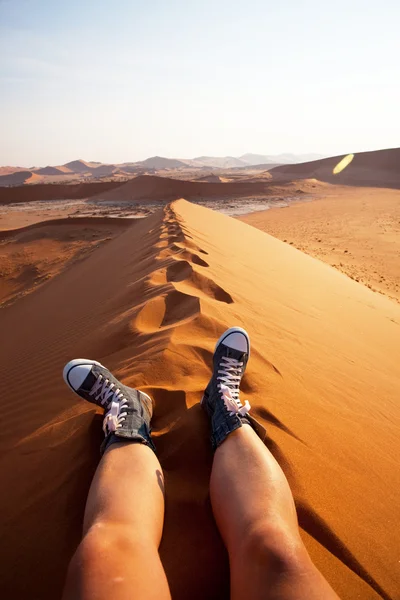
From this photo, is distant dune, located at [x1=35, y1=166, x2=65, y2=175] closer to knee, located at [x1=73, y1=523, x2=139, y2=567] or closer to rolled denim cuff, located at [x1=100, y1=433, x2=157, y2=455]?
rolled denim cuff, located at [x1=100, y1=433, x2=157, y2=455]

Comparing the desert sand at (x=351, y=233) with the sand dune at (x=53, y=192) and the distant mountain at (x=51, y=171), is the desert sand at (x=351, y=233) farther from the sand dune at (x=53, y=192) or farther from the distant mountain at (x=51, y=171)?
the distant mountain at (x=51, y=171)

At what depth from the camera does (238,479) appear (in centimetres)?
129

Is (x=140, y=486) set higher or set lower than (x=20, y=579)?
higher

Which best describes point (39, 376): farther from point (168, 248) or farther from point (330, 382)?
point (168, 248)

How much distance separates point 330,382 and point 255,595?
5.02 feet

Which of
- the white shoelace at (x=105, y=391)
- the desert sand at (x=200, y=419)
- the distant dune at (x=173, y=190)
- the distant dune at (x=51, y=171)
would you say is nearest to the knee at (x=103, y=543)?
the desert sand at (x=200, y=419)

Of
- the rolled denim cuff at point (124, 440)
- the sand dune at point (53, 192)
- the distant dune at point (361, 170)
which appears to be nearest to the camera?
the rolled denim cuff at point (124, 440)

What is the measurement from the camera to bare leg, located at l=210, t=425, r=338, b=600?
0.99 metres

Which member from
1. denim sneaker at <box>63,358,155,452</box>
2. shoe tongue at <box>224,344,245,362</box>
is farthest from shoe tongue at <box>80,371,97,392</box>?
shoe tongue at <box>224,344,245,362</box>

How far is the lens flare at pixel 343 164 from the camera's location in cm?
3734

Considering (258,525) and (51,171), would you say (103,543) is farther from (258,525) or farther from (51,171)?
(51,171)

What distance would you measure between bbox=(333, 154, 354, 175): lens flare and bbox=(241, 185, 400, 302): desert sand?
17.5m

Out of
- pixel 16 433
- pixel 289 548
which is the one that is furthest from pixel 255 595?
pixel 16 433

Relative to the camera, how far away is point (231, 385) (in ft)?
5.82
